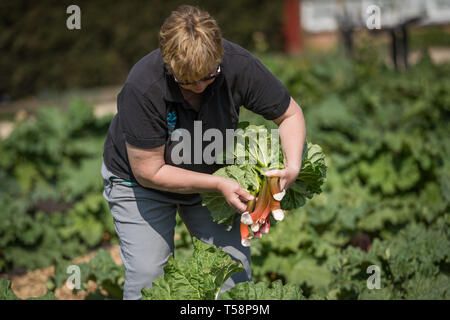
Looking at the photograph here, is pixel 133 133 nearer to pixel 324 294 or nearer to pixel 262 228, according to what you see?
pixel 262 228

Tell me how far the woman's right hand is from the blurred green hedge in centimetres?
811

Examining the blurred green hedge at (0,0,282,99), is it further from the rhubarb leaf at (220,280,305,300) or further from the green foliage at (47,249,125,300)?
the rhubarb leaf at (220,280,305,300)

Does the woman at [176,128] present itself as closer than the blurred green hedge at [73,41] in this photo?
Yes

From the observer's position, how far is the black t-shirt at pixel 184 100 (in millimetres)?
2221

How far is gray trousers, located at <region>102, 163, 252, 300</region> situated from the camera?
254cm

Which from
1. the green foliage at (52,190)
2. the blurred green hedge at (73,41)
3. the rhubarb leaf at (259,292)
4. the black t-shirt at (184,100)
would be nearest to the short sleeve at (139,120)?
the black t-shirt at (184,100)

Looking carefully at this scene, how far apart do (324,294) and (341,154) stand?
7.61 feet

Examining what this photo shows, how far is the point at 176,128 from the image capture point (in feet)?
7.84

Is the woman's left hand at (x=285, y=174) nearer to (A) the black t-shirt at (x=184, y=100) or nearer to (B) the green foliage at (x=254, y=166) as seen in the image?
(B) the green foliage at (x=254, y=166)

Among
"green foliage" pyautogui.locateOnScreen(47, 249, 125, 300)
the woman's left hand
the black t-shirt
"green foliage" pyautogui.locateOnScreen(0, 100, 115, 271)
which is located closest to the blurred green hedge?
"green foliage" pyautogui.locateOnScreen(0, 100, 115, 271)

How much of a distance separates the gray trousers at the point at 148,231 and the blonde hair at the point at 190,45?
0.71m

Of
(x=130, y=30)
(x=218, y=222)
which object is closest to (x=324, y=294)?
(x=218, y=222)

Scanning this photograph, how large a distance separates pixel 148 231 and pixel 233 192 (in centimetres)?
53

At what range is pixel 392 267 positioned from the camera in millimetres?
3066
